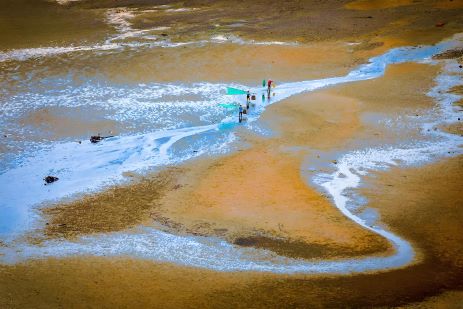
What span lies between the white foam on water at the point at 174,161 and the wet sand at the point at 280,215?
1.02 feet

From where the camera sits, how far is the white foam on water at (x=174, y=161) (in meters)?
11.3

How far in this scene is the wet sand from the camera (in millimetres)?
10070

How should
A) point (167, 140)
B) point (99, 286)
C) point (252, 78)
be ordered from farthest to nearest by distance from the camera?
1. point (252, 78)
2. point (167, 140)
3. point (99, 286)

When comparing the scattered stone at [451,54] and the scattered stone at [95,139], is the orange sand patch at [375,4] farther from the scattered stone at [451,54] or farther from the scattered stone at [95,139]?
the scattered stone at [95,139]

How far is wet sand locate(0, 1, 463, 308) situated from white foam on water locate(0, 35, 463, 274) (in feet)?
1.02

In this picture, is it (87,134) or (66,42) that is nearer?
(87,134)

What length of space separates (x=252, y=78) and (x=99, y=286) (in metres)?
15.2

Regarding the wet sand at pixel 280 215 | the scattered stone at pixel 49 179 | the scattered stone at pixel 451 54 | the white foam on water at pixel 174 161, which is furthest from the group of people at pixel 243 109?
the scattered stone at pixel 451 54

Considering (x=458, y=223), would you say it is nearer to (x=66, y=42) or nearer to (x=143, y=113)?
(x=143, y=113)

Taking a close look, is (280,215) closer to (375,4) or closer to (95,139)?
(95,139)

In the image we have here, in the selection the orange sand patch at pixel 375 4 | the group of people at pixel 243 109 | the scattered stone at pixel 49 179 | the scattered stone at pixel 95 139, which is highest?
the orange sand patch at pixel 375 4

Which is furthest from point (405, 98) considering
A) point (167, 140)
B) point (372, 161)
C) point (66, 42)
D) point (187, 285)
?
point (66, 42)

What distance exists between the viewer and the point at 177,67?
25688mm

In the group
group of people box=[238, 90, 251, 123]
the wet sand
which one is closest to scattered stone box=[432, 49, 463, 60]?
the wet sand
